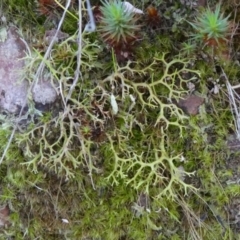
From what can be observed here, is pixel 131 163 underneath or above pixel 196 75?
underneath

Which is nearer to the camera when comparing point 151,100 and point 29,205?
point 151,100

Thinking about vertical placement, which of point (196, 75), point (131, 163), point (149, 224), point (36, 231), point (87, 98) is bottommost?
point (36, 231)

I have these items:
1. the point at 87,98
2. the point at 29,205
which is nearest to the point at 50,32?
the point at 87,98

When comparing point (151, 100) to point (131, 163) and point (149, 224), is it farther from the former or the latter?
point (149, 224)

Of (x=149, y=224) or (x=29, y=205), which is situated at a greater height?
(x=149, y=224)

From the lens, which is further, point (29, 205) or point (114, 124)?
point (29, 205)

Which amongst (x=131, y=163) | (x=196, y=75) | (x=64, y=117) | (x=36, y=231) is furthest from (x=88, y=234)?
(x=196, y=75)

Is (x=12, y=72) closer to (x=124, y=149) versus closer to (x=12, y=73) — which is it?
(x=12, y=73)

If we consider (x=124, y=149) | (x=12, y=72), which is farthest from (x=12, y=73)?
(x=124, y=149)

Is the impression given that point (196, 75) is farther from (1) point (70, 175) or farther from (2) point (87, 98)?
(1) point (70, 175)
